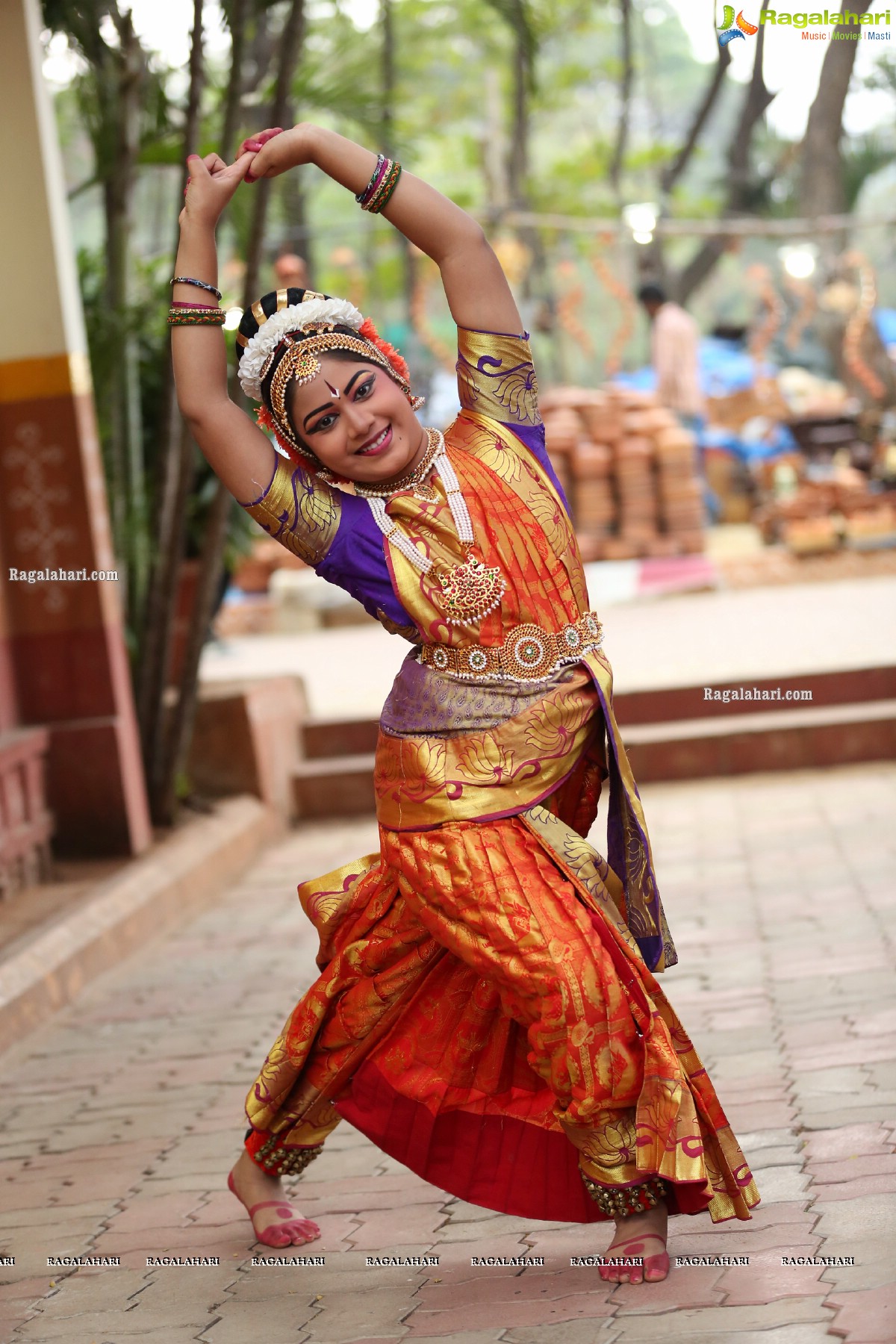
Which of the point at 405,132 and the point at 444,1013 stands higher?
the point at 405,132

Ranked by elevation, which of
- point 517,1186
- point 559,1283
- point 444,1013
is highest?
point 444,1013

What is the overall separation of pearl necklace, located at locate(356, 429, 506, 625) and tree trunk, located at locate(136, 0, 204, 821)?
349cm

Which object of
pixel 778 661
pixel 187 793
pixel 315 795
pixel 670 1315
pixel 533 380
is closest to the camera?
pixel 670 1315

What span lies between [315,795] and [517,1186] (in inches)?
186

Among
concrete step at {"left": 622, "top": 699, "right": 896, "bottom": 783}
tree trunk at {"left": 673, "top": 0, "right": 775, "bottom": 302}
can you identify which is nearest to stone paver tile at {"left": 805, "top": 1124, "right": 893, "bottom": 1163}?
concrete step at {"left": 622, "top": 699, "right": 896, "bottom": 783}

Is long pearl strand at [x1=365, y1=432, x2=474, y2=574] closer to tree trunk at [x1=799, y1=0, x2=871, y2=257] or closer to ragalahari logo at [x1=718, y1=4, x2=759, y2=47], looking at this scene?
ragalahari logo at [x1=718, y1=4, x2=759, y2=47]

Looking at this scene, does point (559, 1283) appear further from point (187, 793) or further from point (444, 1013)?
point (187, 793)

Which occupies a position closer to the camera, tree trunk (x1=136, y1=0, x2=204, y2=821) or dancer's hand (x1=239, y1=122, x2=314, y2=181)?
dancer's hand (x1=239, y1=122, x2=314, y2=181)

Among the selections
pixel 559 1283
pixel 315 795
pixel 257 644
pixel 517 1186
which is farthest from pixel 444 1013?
pixel 257 644

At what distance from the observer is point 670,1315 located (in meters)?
2.33

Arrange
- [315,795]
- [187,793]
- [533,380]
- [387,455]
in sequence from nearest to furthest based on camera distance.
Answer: [387,455], [533,380], [187,793], [315,795]

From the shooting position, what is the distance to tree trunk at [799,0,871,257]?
15.9 metres

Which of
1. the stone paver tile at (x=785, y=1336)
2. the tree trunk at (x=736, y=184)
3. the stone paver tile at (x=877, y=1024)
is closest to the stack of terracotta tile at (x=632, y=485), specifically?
the tree trunk at (x=736, y=184)

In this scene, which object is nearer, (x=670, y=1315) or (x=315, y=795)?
(x=670, y=1315)
